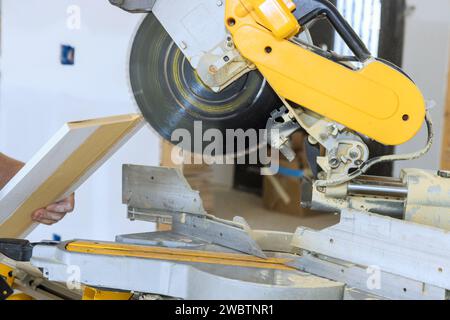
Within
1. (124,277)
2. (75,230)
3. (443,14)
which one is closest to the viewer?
(124,277)

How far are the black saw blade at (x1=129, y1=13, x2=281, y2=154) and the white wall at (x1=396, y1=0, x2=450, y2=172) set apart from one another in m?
2.45

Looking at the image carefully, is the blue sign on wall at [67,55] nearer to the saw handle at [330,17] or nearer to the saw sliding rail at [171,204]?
the saw sliding rail at [171,204]

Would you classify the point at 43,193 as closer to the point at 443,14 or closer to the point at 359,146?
the point at 359,146

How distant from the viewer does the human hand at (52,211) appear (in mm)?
2178

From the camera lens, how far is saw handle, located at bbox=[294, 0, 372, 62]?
67.3 inches

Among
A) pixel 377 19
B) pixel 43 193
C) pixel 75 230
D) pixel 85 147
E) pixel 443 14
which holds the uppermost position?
pixel 443 14

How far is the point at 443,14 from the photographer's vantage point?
416 cm

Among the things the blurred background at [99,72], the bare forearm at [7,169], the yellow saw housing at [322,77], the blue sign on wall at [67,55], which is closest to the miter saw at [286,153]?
the yellow saw housing at [322,77]

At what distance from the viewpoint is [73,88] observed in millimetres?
3785

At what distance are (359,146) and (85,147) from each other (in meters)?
0.78

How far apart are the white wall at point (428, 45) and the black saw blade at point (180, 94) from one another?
8.04ft

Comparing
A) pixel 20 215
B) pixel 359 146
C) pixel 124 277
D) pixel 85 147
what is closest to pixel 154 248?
pixel 124 277

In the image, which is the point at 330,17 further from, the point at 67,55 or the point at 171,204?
the point at 67,55

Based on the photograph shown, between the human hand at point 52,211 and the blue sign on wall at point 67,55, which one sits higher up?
the blue sign on wall at point 67,55
